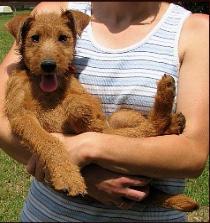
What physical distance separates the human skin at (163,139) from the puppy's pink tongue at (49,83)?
0.32m

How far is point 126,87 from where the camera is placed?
2094 millimetres

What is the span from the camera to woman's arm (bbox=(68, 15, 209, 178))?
6.13 ft

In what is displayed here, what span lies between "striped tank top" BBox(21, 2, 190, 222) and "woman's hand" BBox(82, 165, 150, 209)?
6cm

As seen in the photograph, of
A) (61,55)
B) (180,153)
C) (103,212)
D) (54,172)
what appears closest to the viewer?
(180,153)

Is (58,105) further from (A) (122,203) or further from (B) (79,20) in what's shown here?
(A) (122,203)

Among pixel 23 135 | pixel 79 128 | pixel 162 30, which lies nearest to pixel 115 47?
pixel 162 30

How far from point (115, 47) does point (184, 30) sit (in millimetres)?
297

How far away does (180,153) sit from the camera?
1884 mm

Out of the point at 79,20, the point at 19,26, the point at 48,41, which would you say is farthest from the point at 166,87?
the point at 19,26

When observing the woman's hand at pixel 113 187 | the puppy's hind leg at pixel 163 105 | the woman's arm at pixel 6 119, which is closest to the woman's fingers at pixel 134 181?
the woman's hand at pixel 113 187

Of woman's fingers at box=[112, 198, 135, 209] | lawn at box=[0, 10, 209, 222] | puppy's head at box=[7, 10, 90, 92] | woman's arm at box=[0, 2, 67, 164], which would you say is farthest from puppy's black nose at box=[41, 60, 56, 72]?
lawn at box=[0, 10, 209, 222]

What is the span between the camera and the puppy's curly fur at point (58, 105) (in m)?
2.11

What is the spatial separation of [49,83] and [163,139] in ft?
2.64

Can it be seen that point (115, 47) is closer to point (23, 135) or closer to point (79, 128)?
point (79, 128)
